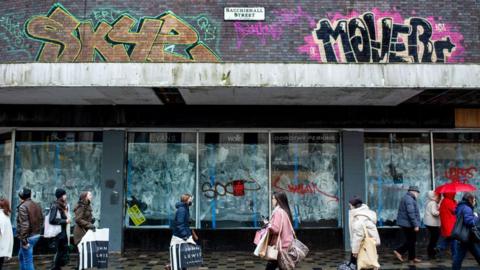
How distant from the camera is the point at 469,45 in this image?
11.3 metres

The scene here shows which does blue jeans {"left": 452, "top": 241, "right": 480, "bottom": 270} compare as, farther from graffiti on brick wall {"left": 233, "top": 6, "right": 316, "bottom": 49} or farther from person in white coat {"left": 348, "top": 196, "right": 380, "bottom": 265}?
graffiti on brick wall {"left": 233, "top": 6, "right": 316, "bottom": 49}

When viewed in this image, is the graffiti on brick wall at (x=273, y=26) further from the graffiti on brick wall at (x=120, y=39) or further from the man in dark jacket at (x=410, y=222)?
the man in dark jacket at (x=410, y=222)

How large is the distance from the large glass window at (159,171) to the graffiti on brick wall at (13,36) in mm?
3145

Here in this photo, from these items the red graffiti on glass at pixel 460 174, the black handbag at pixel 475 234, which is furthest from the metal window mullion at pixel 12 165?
the red graffiti on glass at pixel 460 174

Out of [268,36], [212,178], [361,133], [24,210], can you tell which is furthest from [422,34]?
[24,210]

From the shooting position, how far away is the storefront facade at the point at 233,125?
1106cm

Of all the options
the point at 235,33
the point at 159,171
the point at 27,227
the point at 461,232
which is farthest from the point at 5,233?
the point at 461,232

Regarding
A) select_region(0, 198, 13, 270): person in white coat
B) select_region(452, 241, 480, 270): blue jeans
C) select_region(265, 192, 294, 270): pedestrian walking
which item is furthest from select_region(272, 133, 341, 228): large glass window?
select_region(0, 198, 13, 270): person in white coat

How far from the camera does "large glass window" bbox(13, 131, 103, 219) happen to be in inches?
470

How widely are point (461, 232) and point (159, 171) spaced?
694 cm

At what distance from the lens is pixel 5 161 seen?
12305mm

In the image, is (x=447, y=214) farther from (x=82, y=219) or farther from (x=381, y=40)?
(x=82, y=219)

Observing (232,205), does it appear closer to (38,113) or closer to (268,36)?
(268,36)

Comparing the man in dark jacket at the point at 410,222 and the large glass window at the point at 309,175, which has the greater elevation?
the large glass window at the point at 309,175
